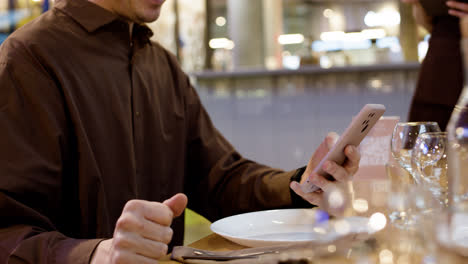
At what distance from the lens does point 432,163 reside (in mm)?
980

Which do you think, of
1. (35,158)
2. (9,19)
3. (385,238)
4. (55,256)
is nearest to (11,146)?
(35,158)

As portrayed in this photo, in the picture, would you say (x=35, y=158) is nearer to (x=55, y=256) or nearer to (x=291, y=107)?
(x=55, y=256)

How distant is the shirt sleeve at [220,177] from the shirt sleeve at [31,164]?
43 cm

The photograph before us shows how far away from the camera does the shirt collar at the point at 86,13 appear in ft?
4.63

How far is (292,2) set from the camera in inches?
497

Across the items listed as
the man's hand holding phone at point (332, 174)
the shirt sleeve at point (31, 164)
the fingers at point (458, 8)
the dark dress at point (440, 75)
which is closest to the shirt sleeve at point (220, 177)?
the man's hand holding phone at point (332, 174)

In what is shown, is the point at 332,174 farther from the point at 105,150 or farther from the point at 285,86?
the point at 285,86

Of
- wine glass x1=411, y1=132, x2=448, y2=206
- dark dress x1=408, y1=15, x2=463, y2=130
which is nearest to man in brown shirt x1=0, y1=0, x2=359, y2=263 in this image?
wine glass x1=411, y1=132, x2=448, y2=206

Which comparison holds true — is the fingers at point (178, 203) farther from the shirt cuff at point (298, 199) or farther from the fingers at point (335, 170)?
the shirt cuff at point (298, 199)

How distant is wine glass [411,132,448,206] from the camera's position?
0.97m

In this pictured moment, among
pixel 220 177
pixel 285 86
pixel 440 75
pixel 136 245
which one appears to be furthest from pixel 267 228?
pixel 285 86

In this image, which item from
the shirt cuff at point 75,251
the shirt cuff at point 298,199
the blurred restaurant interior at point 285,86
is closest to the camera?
the shirt cuff at point 75,251

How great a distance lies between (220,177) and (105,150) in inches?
12.7

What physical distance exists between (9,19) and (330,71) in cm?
345
